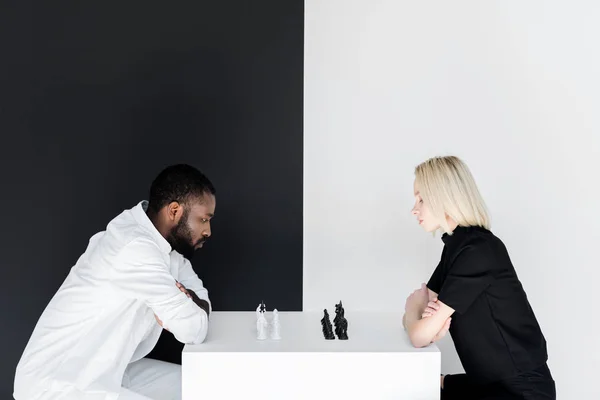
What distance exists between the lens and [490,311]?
252 cm

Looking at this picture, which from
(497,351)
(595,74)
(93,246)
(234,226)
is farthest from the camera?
(234,226)

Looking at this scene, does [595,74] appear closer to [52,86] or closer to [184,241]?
[184,241]

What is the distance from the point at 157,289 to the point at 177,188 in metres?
0.48

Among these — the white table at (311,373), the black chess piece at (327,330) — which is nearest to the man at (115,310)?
the white table at (311,373)

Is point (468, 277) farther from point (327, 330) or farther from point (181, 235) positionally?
point (181, 235)

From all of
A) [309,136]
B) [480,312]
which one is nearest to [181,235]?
[480,312]

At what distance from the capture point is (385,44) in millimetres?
4016

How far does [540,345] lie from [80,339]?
178 centimetres

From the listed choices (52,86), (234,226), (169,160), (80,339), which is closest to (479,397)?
(80,339)

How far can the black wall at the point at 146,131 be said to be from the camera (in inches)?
150

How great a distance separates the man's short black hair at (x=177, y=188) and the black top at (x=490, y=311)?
109 cm

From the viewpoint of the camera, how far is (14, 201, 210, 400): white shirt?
2539 millimetres

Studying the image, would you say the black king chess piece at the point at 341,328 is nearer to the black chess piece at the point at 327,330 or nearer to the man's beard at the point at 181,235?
the black chess piece at the point at 327,330

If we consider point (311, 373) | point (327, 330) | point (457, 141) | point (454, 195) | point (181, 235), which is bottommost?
point (311, 373)
